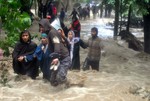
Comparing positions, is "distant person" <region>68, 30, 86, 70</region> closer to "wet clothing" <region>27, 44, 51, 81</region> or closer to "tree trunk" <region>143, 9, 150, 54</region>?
"wet clothing" <region>27, 44, 51, 81</region>

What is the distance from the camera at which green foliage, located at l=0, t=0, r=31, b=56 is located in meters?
8.48

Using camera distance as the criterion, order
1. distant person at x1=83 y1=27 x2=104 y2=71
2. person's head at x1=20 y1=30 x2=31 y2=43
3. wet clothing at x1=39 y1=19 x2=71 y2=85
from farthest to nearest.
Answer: distant person at x1=83 y1=27 x2=104 y2=71 → person's head at x1=20 y1=30 x2=31 y2=43 → wet clothing at x1=39 y1=19 x2=71 y2=85

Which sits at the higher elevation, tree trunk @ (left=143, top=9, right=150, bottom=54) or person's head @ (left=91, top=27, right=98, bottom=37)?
person's head @ (left=91, top=27, right=98, bottom=37)

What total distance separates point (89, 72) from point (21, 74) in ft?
6.57

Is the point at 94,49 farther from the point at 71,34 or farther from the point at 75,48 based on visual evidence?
the point at 71,34

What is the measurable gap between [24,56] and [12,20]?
62.7 inches

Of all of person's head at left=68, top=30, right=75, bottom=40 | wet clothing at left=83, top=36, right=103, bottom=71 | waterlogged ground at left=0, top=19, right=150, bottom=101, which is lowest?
waterlogged ground at left=0, top=19, right=150, bottom=101

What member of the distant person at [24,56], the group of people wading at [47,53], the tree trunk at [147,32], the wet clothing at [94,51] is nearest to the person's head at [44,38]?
the group of people wading at [47,53]

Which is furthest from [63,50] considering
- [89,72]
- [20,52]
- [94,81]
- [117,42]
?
[117,42]

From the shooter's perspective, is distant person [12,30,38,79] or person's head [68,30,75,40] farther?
person's head [68,30,75,40]

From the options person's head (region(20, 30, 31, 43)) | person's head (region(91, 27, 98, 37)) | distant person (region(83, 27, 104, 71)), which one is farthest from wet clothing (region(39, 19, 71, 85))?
distant person (region(83, 27, 104, 71))

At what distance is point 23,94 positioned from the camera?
6801 mm

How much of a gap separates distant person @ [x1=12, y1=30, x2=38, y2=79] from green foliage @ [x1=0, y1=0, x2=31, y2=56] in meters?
1.11

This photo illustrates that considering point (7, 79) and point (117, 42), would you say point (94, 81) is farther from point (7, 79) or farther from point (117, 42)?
point (117, 42)
